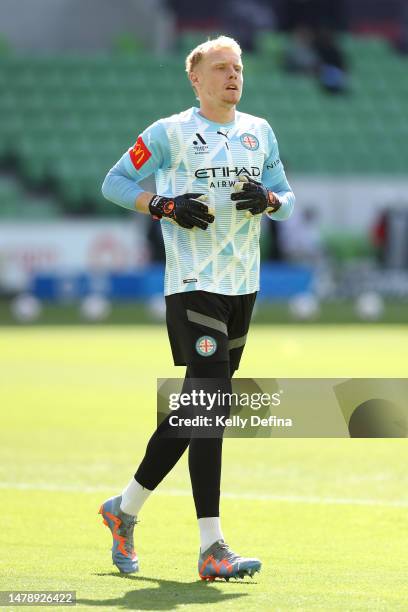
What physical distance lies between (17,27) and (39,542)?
31.1 metres

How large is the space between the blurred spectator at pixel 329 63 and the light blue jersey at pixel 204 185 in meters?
31.3

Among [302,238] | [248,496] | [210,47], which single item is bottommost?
[248,496]

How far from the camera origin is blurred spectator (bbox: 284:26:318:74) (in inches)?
1457

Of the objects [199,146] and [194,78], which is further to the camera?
[194,78]

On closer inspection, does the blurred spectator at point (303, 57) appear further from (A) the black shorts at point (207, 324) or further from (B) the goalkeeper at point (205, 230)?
(A) the black shorts at point (207, 324)

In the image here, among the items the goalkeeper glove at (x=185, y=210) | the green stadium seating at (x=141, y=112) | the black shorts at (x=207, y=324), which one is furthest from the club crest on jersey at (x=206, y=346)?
the green stadium seating at (x=141, y=112)

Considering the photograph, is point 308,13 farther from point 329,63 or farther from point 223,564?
point 223,564

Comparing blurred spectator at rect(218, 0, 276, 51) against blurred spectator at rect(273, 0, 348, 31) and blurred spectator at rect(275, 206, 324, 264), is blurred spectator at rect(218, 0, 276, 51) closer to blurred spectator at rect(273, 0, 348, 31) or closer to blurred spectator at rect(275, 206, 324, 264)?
blurred spectator at rect(273, 0, 348, 31)

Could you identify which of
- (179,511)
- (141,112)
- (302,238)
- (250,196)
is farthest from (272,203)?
(141,112)

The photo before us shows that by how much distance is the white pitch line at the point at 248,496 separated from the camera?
770cm

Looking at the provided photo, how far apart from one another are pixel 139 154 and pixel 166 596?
1800 millimetres

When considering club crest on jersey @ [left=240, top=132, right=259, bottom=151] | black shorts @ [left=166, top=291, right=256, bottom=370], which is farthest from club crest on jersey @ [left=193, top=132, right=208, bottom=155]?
black shorts @ [left=166, top=291, right=256, bottom=370]

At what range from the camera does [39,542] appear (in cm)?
653

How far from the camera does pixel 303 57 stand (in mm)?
37062
